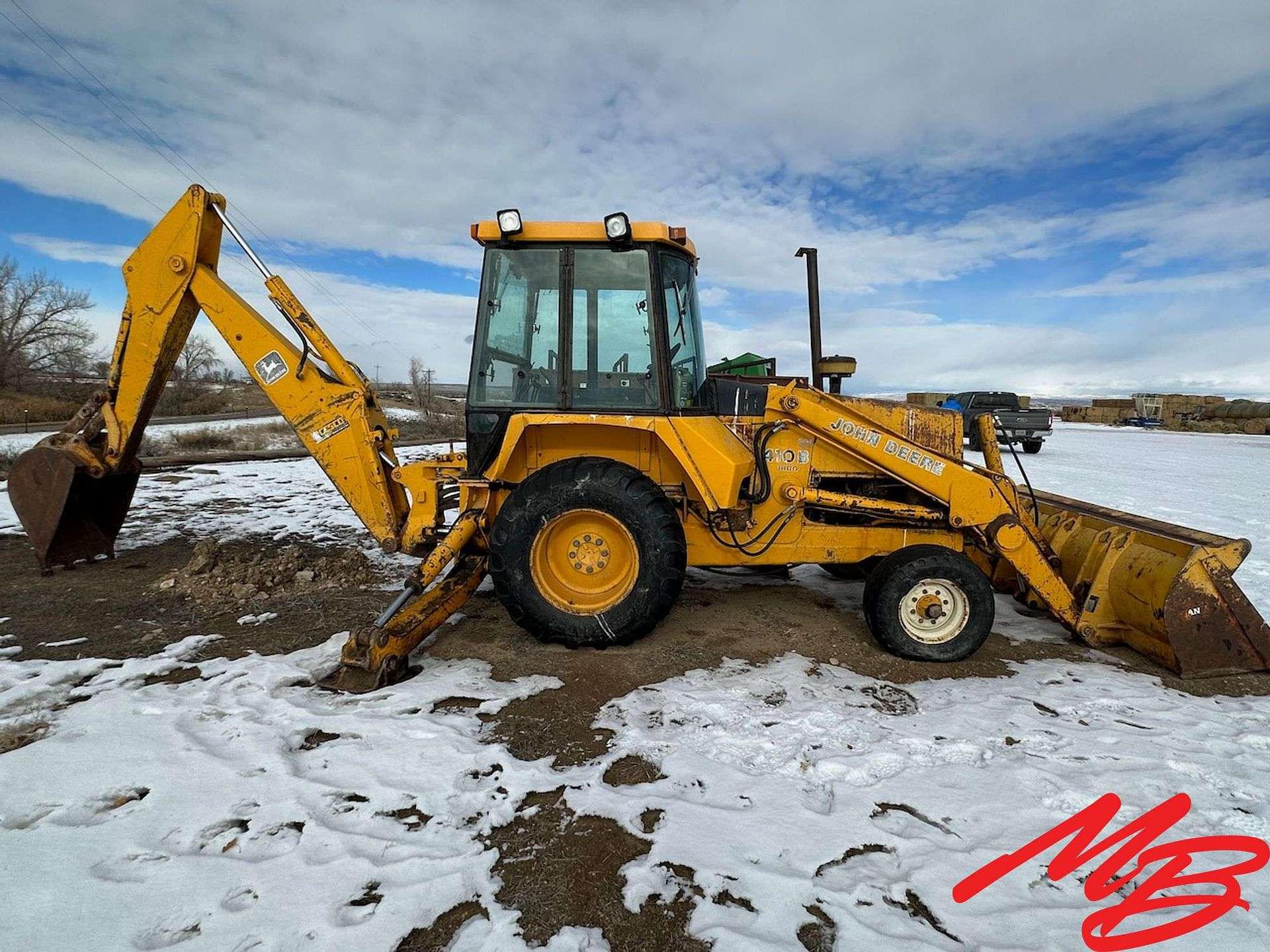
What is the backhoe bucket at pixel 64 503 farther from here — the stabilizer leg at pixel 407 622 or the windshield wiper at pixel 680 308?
the windshield wiper at pixel 680 308

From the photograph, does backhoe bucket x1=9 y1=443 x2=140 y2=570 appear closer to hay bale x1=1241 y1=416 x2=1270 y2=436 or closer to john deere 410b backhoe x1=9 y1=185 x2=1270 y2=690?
john deere 410b backhoe x1=9 y1=185 x2=1270 y2=690

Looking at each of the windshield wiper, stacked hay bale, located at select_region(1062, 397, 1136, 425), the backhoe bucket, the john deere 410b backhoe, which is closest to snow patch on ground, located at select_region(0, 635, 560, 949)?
the john deere 410b backhoe

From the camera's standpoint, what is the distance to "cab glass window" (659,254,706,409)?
399 centimetres

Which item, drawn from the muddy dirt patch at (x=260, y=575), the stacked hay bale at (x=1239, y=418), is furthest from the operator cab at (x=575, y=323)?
the stacked hay bale at (x=1239, y=418)

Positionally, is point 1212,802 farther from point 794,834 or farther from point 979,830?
point 794,834

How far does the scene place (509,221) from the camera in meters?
3.78

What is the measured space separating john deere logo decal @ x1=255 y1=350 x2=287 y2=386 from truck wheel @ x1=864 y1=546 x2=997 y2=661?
13.7 ft

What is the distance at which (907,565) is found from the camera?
3711 mm

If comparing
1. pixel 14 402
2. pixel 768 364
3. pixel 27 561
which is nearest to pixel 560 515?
pixel 768 364

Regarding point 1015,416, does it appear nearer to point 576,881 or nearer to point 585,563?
point 585,563

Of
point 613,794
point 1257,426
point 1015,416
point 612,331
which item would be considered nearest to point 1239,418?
point 1257,426

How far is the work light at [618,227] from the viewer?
3.76m

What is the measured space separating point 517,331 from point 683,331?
3.59 feet
